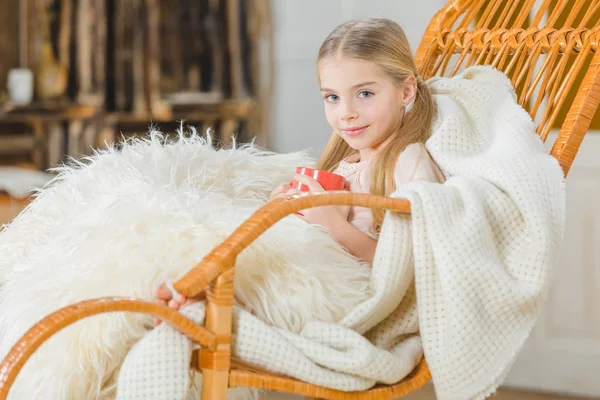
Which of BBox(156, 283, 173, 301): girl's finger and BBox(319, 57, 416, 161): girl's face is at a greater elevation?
BBox(319, 57, 416, 161): girl's face

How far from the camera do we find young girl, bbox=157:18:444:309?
1.40 m

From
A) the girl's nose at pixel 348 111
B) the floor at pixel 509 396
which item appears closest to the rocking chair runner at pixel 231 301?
the girl's nose at pixel 348 111

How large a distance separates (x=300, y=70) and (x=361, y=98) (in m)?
2.40

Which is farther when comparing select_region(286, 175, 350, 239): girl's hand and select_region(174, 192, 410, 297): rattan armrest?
select_region(286, 175, 350, 239): girl's hand

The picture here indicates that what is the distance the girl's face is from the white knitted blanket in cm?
22

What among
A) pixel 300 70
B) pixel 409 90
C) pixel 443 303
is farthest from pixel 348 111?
pixel 300 70

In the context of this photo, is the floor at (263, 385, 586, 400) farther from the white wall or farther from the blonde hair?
the white wall

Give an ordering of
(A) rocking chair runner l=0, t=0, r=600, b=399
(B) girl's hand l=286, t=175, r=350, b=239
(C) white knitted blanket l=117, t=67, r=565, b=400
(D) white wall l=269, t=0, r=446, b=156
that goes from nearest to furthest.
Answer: (A) rocking chair runner l=0, t=0, r=600, b=399 → (C) white knitted blanket l=117, t=67, r=565, b=400 → (B) girl's hand l=286, t=175, r=350, b=239 → (D) white wall l=269, t=0, r=446, b=156

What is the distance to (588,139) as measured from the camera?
2531 millimetres

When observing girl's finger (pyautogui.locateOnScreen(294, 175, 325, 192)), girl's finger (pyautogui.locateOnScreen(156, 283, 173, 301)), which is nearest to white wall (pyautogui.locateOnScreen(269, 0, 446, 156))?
girl's finger (pyautogui.locateOnScreen(294, 175, 325, 192))

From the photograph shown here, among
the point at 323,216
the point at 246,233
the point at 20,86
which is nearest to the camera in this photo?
the point at 246,233

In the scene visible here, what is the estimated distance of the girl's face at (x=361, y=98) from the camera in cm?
145

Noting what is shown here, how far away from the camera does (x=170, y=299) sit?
1.15 meters

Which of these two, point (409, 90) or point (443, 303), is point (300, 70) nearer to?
point (409, 90)
